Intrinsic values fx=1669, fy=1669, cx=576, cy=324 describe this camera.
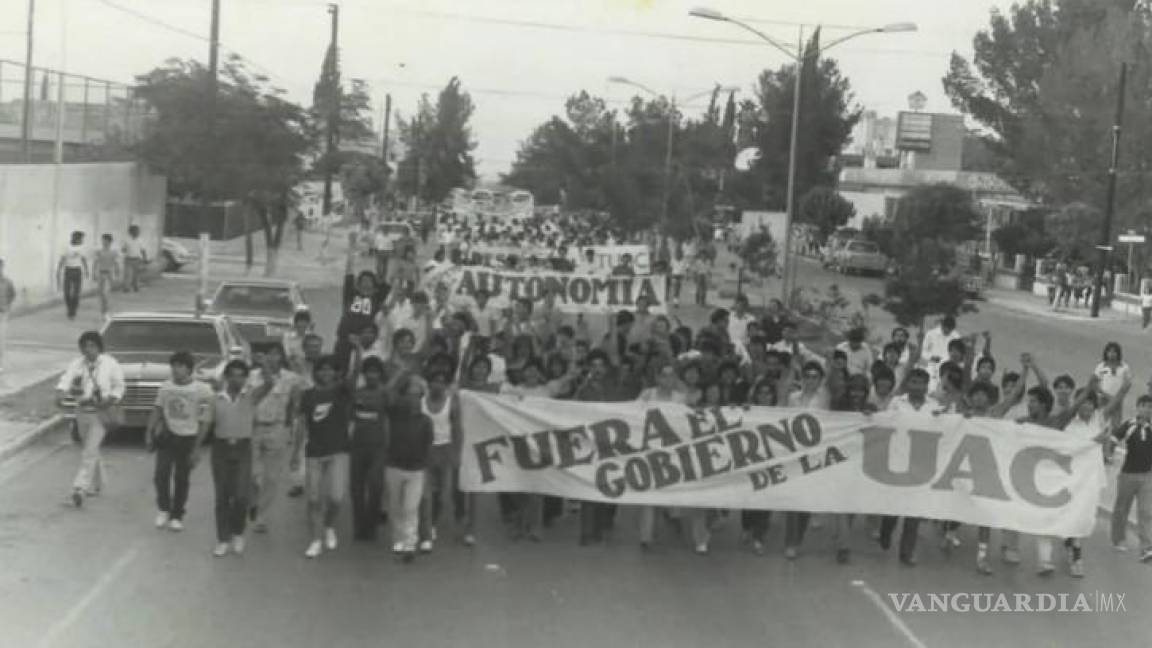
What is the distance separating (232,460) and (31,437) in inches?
240

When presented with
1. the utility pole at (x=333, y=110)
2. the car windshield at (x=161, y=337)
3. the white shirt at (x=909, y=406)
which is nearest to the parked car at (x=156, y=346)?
the car windshield at (x=161, y=337)

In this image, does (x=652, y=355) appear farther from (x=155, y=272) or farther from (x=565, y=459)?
(x=155, y=272)

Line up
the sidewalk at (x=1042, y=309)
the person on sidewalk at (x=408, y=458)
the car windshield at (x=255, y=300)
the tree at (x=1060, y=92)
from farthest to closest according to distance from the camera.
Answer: the tree at (x=1060, y=92)
the sidewalk at (x=1042, y=309)
the car windshield at (x=255, y=300)
the person on sidewalk at (x=408, y=458)

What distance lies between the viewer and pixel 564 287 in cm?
2277

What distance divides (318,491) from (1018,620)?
4.97 metres

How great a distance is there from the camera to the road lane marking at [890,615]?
34.0 ft

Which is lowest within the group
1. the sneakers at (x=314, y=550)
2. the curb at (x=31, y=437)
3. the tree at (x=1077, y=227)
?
the curb at (x=31, y=437)

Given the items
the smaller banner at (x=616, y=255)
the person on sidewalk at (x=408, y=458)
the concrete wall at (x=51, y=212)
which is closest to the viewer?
the person on sidewalk at (x=408, y=458)

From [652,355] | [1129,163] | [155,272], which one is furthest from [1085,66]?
[652,355]

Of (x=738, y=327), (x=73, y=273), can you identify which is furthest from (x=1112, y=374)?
(x=73, y=273)

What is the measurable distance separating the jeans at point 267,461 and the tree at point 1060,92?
48.6 meters

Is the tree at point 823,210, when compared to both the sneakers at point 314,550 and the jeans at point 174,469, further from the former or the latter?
the sneakers at point 314,550

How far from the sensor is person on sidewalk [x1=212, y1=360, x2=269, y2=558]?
11961 millimetres

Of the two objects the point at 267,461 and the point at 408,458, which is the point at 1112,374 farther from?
the point at 267,461
